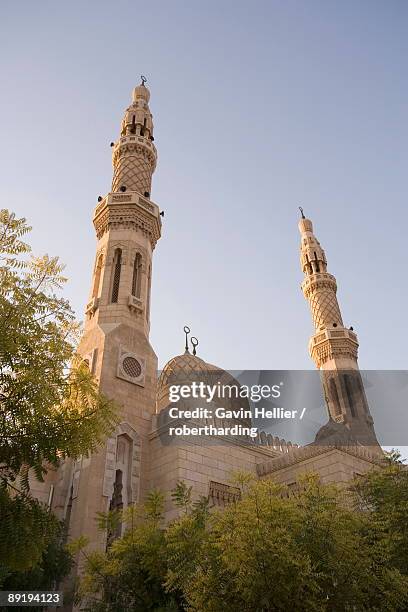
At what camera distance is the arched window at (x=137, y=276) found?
1792 cm

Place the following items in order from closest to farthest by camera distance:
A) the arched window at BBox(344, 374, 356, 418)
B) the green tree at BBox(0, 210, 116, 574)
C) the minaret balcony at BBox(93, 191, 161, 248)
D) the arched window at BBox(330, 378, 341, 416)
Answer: the green tree at BBox(0, 210, 116, 574) → the minaret balcony at BBox(93, 191, 161, 248) → the arched window at BBox(344, 374, 356, 418) → the arched window at BBox(330, 378, 341, 416)

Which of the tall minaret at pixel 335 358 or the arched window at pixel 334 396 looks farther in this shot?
the arched window at pixel 334 396

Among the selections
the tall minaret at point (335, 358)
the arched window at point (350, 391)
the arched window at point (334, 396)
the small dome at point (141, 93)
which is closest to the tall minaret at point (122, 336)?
the small dome at point (141, 93)

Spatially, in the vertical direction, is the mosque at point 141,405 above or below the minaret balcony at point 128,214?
below

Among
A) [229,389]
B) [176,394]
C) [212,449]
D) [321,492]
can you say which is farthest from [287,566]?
[229,389]

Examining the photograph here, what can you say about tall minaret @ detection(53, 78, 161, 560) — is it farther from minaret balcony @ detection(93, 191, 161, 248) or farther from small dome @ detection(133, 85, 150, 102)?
small dome @ detection(133, 85, 150, 102)

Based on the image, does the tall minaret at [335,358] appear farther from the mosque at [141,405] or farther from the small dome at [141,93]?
the small dome at [141,93]

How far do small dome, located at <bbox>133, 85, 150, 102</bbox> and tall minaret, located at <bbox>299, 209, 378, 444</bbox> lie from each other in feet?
40.6

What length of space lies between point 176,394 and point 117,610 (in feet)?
33.5

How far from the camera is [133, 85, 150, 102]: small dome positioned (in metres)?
25.2

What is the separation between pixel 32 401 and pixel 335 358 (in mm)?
19946

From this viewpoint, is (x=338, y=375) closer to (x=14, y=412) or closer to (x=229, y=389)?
(x=229, y=389)

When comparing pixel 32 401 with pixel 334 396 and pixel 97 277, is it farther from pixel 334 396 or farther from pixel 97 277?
pixel 334 396

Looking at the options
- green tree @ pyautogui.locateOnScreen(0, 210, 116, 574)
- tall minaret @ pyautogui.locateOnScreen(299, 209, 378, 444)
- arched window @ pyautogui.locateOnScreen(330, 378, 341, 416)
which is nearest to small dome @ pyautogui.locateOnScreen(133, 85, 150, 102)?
tall minaret @ pyautogui.locateOnScreen(299, 209, 378, 444)
